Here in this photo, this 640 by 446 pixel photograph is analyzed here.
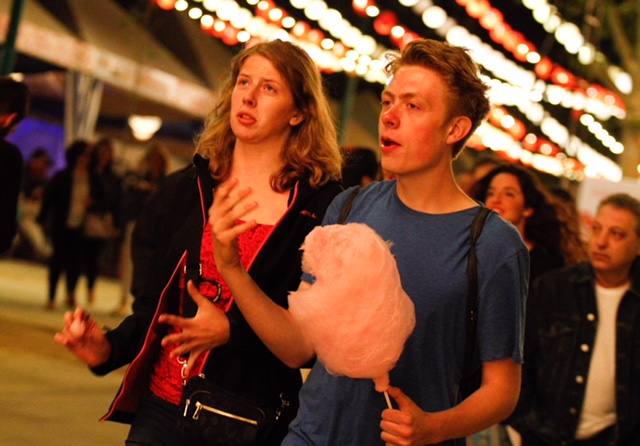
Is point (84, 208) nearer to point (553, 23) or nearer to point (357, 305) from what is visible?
point (357, 305)

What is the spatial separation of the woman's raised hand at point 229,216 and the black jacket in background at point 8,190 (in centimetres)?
308

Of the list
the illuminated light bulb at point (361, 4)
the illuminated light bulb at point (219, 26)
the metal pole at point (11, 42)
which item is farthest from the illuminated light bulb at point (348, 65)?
the metal pole at point (11, 42)

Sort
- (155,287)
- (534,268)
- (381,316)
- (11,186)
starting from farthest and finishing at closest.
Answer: (534,268)
(11,186)
(155,287)
(381,316)

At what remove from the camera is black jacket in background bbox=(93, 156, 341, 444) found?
447 cm

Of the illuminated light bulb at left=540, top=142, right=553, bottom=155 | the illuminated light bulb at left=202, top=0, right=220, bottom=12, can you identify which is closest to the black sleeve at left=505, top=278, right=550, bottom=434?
the illuminated light bulb at left=202, top=0, right=220, bottom=12

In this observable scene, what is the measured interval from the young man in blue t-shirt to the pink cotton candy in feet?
0.51

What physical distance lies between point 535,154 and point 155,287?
132 feet

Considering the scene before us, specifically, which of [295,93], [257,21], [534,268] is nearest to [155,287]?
[295,93]

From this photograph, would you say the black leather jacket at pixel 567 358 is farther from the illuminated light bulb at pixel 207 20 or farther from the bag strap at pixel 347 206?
the illuminated light bulb at pixel 207 20

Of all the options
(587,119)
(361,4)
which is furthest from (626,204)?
(587,119)

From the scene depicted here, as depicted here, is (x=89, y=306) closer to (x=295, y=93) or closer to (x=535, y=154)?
(x=295, y=93)

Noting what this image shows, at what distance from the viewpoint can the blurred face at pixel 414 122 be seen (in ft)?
12.4

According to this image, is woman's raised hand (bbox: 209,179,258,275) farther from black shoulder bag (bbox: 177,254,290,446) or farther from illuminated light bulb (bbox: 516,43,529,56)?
illuminated light bulb (bbox: 516,43,529,56)

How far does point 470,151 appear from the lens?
5294cm
